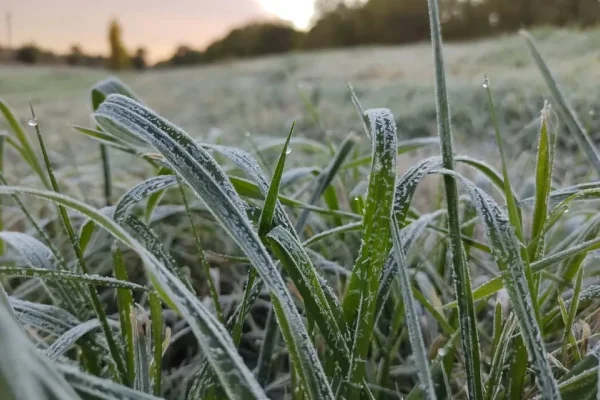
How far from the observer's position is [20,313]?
34cm

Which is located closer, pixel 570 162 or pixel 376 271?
pixel 376 271

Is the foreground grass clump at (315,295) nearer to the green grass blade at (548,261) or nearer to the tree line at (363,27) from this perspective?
the green grass blade at (548,261)

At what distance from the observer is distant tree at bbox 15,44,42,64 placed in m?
14.2

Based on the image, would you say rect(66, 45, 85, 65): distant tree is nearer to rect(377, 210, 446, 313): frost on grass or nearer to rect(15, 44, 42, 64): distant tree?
rect(15, 44, 42, 64): distant tree

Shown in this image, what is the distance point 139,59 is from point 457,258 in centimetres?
1579

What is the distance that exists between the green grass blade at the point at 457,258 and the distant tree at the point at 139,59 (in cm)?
1508

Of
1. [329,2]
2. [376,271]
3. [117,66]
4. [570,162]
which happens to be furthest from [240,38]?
[376,271]

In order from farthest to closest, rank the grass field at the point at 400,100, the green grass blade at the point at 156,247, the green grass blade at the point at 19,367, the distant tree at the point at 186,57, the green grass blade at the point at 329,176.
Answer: the distant tree at the point at 186,57, the grass field at the point at 400,100, the green grass blade at the point at 329,176, the green grass blade at the point at 156,247, the green grass blade at the point at 19,367

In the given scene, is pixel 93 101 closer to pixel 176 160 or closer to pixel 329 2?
pixel 176 160

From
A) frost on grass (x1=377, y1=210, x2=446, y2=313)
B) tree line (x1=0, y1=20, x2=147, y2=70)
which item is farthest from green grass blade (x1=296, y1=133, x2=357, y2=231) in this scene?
tree line (x1=0, y1=20, x2=147, y2=70)

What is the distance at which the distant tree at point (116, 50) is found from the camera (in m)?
14.0

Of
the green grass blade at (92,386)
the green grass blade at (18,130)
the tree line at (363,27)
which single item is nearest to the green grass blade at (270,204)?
the green grass blade at (92,386)

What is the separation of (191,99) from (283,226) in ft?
11.6

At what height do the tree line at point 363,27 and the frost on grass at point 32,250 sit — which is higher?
the tree line at point 363,27
